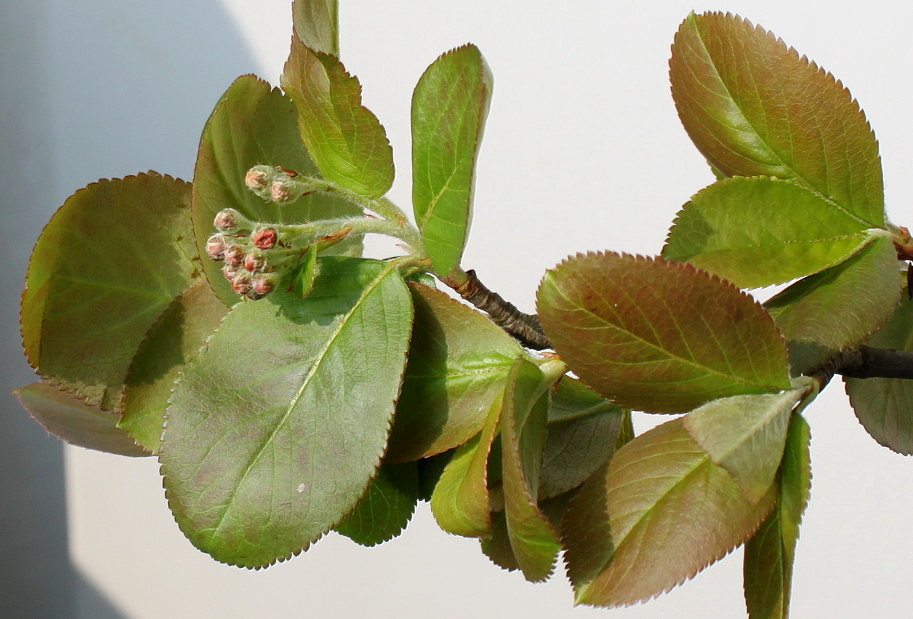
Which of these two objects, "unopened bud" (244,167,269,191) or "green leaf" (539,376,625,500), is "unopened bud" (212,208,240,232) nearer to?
"unopened bud" (244,167,269,191)

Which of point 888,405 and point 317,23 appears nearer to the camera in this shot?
point 317,23

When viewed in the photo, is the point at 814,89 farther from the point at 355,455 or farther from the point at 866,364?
the point at 355,455

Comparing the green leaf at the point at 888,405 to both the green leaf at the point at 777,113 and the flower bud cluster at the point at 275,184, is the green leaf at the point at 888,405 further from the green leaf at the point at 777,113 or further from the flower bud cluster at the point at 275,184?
the flower bud cluster at the point at 275,184

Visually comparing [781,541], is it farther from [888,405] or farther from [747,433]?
[888,405]

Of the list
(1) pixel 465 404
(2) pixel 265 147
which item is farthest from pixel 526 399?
(2) pixel 265 147

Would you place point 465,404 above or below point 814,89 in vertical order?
below

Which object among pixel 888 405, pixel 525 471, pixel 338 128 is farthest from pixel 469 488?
pixel 888 405

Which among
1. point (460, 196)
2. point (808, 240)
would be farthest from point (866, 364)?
point (460, 196)
